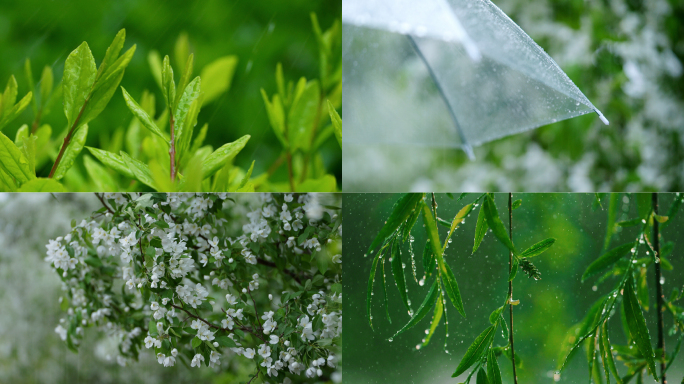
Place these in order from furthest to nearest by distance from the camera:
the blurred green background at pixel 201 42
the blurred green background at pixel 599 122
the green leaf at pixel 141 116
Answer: the blurred green background at pixel 599 122 → the blurred green background at pixel 201 42 → the green leaf at pixel 141 116

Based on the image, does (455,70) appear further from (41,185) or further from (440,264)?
(41,185)

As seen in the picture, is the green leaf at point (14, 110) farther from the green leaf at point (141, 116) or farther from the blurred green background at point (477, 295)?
the blurred green background at point (477, 295)

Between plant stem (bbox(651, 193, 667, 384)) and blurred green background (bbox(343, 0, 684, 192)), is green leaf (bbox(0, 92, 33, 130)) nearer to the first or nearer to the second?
plant stem (bbox(651, 193, 667, 384))

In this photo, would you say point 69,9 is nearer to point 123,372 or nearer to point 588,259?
point 123,372

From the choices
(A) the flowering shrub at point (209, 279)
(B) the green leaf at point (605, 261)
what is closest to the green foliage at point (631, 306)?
(B) the green leaf at point (605, 261)

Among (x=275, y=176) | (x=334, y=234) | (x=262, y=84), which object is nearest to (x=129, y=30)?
(x=262, y=84)
